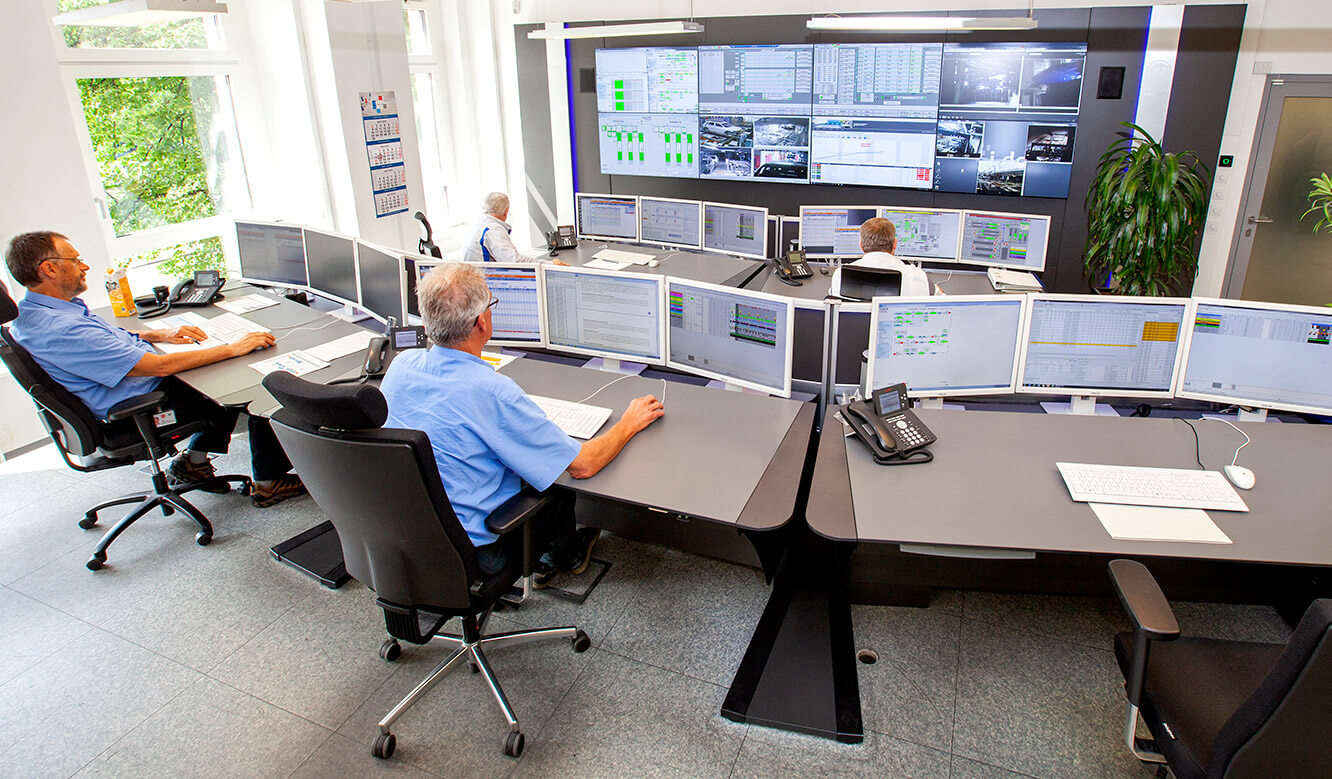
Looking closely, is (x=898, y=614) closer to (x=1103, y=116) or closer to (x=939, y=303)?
(x=939, y=303)

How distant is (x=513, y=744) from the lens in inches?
87.2

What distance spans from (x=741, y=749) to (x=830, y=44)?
17.7 ft

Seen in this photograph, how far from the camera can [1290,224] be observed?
5.25 metres

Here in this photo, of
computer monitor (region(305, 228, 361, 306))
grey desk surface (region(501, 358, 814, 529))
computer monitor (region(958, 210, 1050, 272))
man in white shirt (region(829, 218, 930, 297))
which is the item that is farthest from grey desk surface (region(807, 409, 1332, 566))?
computer monitor (region(305, 228, 361, 306))

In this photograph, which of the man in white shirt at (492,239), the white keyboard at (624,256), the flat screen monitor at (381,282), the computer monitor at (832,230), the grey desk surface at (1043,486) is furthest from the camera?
the white keyboard at (624,256)

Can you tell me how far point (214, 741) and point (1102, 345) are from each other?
318 cm

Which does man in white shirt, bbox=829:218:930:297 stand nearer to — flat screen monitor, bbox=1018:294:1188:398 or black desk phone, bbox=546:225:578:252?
flat screen monitor, bbox=1018:294:1188:398

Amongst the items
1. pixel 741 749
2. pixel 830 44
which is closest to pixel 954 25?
pixel 830 44

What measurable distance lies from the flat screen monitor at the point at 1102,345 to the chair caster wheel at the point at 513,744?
2080mm

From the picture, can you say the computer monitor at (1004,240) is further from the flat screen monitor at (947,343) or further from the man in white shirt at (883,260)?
the flat screen monitor at (947,343)

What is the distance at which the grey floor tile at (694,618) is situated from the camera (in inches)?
102

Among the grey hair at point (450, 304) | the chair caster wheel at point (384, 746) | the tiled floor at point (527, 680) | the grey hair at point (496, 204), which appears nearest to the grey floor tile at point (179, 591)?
the tiled floor at point (527, 680)

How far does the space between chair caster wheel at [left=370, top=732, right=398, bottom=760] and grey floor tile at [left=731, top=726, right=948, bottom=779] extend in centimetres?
100

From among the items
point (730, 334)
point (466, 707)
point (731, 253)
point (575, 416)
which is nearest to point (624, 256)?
point (731, 253)
